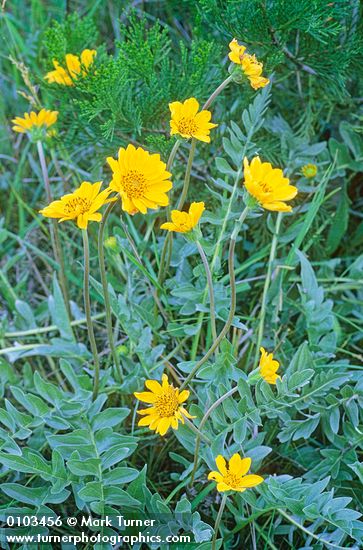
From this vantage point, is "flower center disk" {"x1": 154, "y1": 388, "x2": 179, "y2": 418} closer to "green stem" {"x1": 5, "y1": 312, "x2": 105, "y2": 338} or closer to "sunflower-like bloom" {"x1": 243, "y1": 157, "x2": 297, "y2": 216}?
"sunflower-like bloom" {"x1": 243, "y1": 157, "x2": 297, "y2": 216}

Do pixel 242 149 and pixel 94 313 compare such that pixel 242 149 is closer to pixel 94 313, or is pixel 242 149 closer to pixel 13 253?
pixel 94 313

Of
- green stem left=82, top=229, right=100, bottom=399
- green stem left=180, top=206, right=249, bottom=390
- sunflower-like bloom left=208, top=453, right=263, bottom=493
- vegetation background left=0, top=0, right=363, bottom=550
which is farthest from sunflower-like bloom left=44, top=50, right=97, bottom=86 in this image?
sunflower-like bloom left=208, top=453, right=263, bottom=493

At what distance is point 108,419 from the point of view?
1.20 metres

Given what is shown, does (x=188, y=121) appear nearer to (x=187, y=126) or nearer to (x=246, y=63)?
(x=187, y=126)

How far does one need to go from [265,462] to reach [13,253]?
90 centimetres

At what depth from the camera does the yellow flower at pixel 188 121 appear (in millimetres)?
1105

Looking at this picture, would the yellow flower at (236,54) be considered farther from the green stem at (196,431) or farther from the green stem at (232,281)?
the green stem at (196,431)

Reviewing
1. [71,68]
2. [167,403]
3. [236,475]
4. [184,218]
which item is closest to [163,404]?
[167,403]

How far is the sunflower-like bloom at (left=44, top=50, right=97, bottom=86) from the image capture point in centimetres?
143

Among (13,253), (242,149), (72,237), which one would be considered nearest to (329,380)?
(242,149)

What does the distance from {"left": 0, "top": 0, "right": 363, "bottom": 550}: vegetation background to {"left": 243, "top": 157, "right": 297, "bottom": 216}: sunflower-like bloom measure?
0.92 feet

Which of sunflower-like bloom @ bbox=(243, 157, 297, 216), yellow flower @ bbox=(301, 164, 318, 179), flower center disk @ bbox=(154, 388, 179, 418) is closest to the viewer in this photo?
sunflower-like bloom @ bbox=(243, 157, 297, 216)

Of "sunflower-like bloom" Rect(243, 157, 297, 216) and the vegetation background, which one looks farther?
the vegetation background

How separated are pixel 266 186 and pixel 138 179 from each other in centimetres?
19
